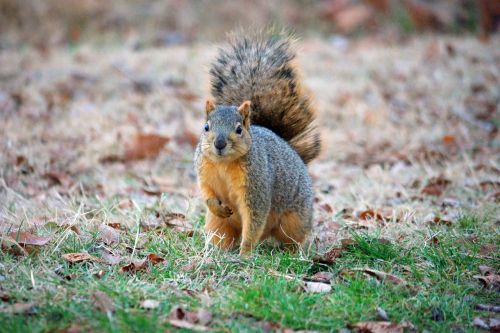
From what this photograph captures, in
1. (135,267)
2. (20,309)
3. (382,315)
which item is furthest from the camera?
(135,267)

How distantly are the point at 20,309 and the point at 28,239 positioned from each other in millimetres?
703

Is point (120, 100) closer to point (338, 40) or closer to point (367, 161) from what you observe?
point (367, 161)

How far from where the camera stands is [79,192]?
205 inches

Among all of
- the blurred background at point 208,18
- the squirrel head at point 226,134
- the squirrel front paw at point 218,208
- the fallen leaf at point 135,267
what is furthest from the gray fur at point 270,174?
the blurred background at point 208,18

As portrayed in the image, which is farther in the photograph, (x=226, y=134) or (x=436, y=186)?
(x=436, y=186)

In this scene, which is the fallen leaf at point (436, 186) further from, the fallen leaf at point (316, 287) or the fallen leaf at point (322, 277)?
the fallen leaf at point (316, 287)

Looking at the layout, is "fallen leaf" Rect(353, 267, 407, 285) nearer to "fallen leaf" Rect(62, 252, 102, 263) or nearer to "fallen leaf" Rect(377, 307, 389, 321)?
"fallen leaf" Rect(377, 307, 389, 321)

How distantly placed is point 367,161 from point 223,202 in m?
2.70

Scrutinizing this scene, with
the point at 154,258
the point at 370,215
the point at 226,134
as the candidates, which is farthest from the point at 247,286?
the point at 370,215

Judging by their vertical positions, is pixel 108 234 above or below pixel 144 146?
below

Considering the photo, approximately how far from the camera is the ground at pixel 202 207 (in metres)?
3.12

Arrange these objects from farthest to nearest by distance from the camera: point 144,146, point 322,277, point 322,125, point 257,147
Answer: point 322,125 → point 144,146 → point 257,147 → point 322,277

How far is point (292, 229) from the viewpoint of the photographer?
13.4 ft

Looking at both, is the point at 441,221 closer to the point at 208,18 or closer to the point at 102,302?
the point at 102,302
